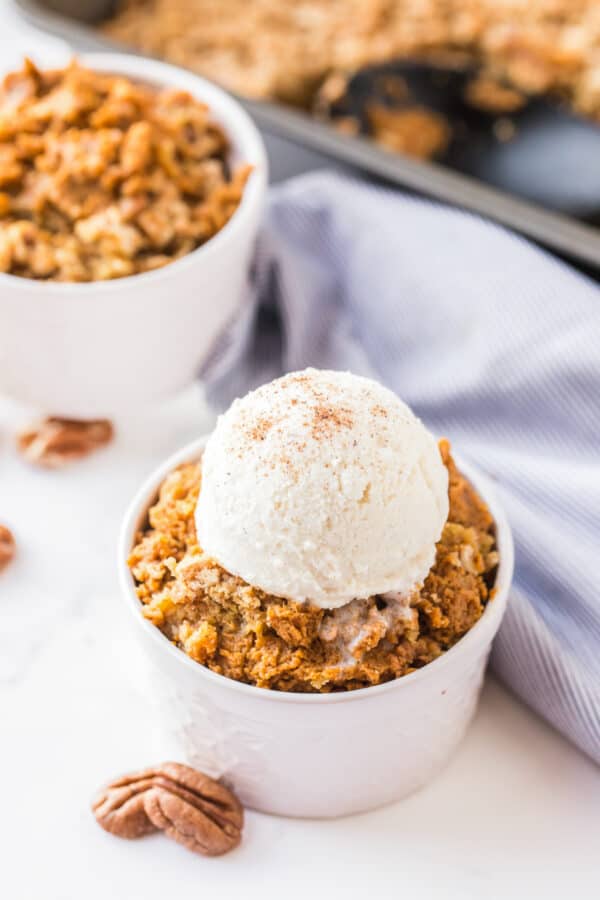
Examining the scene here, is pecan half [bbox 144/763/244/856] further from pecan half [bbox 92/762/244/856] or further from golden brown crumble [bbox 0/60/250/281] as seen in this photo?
golden brown crumble [bbox 0/60/250/281]

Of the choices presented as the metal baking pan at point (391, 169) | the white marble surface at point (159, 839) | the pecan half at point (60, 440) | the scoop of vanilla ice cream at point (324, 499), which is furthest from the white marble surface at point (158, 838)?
the metal baking pan at point (391, 169)

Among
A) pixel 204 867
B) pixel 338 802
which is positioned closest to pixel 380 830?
pixel 338 802

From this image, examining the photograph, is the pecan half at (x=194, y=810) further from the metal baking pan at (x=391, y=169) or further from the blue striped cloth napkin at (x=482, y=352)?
the metal baking pan at (x=391, y=169)

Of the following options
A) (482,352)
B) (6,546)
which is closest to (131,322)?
(6,546)

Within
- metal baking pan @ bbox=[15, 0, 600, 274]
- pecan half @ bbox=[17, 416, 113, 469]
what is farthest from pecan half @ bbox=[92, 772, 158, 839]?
metal baking pan @ bbox=[15, 0, 600, 274]

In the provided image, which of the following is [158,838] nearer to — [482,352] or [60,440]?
[60,440]

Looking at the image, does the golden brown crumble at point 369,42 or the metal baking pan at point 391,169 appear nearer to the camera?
the metal baking pan at point 391,169
